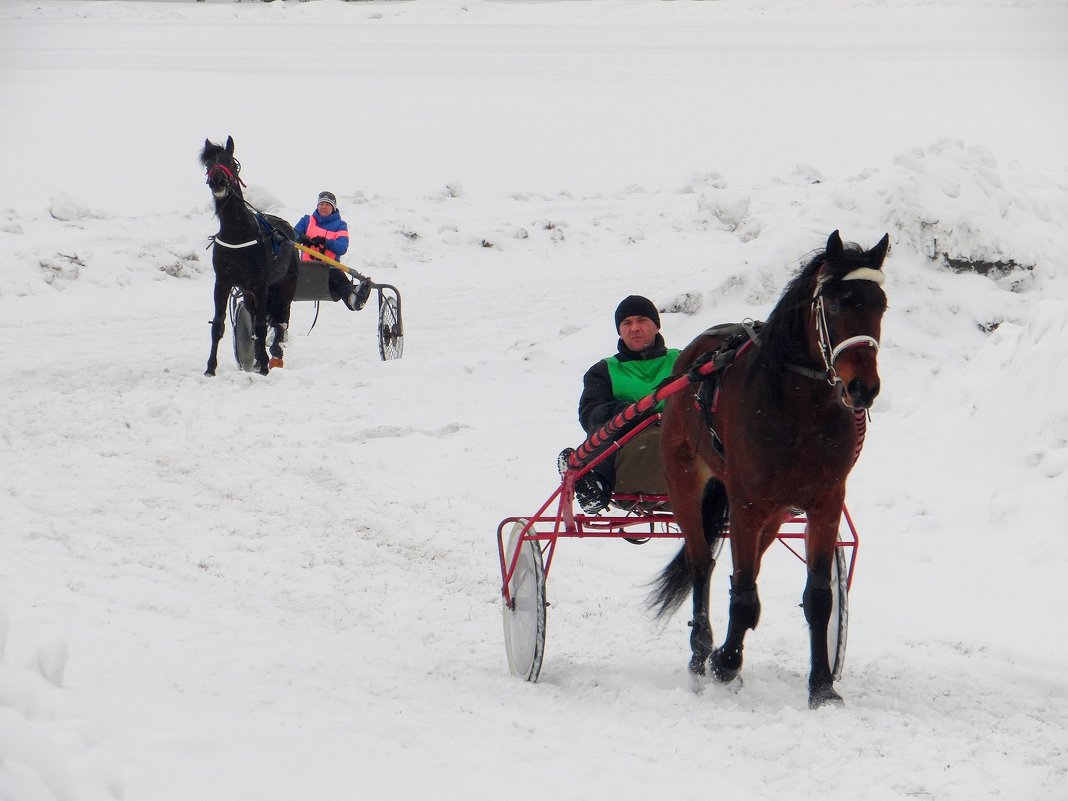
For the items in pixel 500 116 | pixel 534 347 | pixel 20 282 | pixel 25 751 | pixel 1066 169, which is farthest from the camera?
pixel 500 116

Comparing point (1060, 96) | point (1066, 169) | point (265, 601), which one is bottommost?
point (265, 601)

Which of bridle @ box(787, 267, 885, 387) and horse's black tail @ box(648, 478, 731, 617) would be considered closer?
bridle @ box(787, 267, 885, 387)

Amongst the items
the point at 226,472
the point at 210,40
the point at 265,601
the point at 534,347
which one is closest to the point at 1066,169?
the point at 534,347

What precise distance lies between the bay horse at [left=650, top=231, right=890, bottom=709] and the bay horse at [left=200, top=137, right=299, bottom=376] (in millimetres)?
7473

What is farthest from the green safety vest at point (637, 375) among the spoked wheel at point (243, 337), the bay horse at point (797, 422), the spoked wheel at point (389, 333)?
the spoked wheel at point (389, 333)

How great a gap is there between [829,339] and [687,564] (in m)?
1.64

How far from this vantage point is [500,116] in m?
38.6

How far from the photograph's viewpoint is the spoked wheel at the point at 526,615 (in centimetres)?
512

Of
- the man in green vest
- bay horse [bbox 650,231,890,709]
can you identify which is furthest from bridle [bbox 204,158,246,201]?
bay horse [bbox 650,231,890,709]

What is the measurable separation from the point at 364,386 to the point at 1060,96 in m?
36.6

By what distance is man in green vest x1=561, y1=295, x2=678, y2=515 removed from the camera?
566 cm

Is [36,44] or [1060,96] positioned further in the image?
[36,44]

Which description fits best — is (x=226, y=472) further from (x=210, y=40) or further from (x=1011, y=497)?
(x=210, y=40)

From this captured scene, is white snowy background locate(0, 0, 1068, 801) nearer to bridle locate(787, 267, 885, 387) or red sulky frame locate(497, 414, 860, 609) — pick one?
red sulky frame locate(497, 414, 860, 609)
